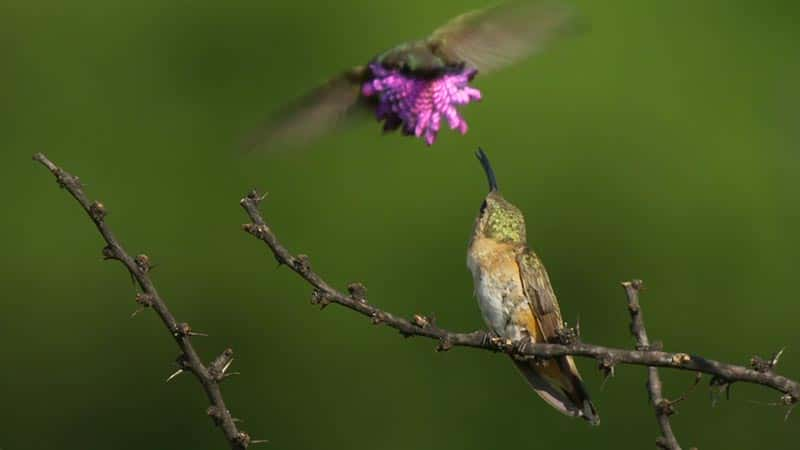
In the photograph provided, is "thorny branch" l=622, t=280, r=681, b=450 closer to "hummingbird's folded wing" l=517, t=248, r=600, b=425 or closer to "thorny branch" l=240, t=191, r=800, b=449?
"thorny branch" l=240, t=191, r=800, b=449

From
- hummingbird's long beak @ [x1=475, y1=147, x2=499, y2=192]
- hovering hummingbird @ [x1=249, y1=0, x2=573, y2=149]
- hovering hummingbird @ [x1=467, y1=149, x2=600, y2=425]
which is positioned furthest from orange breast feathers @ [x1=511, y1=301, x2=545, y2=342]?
hovering hummingbird @ [x1=249, y1=0, x2=573, y2=149]

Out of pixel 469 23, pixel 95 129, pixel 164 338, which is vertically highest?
pixel 95 129

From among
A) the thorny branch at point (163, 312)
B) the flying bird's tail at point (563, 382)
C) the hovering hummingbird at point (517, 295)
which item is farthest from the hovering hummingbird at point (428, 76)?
Result: the flying bird's tail at point (563, 382)

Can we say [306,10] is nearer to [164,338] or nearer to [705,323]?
[164,338]

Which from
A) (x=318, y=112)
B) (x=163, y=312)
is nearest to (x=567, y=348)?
(x=163, y=312)

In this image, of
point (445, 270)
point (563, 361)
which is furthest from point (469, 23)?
point (445, 270)

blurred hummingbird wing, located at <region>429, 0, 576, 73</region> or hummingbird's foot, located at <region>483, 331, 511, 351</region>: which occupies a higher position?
blurred hummingbird wing, located at <region>429, 0, 576, 73</region>

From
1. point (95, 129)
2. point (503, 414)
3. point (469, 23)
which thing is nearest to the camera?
point (469, 23)
